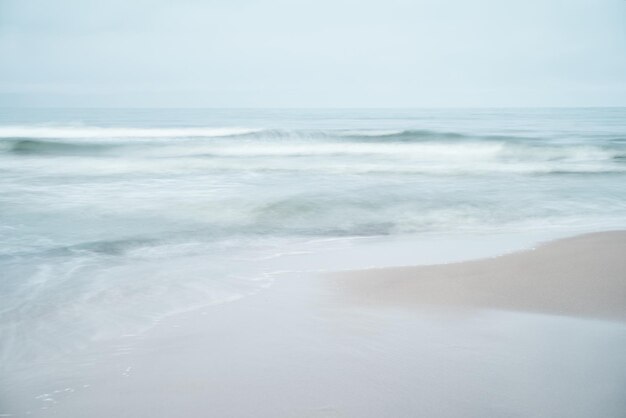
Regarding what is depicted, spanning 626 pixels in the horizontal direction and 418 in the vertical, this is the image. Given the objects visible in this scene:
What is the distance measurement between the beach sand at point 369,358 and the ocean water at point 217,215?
42 centimetres

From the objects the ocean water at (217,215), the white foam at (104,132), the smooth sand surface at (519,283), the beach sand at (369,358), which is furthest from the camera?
the white foam at (104,132)

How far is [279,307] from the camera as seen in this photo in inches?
148

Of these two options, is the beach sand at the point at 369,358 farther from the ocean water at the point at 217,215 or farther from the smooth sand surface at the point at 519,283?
the ocean water at the point at 217,215

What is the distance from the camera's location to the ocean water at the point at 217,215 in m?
4.00

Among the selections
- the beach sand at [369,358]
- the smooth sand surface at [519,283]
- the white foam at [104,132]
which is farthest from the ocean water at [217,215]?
the white foam at [104,132]

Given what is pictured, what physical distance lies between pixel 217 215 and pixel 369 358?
16.4 ft

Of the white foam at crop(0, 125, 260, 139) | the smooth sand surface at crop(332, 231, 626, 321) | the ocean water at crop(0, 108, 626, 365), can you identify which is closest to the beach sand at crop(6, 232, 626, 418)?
the smooth sand surface at crop(332, 231, 626, 321)

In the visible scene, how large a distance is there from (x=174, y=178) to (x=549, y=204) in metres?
7.51

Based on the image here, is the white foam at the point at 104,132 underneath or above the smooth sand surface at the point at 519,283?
above

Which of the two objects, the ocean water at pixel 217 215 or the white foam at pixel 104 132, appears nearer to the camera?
the ocean water at pixel 217 215

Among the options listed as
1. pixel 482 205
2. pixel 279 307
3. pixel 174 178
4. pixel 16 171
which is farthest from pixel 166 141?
pixel 279 307

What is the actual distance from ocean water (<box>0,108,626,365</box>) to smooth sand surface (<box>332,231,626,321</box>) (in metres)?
0.66

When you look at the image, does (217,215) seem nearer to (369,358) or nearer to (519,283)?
(519,283)

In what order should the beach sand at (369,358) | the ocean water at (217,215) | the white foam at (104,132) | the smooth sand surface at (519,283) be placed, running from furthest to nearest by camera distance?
the white foam at (104,132) < the ocean water at (217,215) < the smooth sand surface at (519,283) < the beach sand at (369,358)
